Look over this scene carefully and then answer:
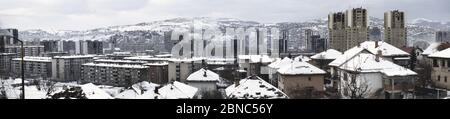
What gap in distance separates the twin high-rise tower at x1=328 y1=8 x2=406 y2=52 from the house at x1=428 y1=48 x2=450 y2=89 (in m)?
6.63

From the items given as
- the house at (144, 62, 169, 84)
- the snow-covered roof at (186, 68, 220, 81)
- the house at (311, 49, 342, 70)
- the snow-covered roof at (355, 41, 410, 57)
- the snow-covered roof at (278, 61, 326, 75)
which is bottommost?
the house at (144, 62, 169, 84)

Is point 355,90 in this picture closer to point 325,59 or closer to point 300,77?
point 300,77

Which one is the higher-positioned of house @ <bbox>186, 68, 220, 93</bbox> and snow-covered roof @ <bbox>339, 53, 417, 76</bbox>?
snow-covered roof @ <bbox>339, 53, 417, 76</bbox>

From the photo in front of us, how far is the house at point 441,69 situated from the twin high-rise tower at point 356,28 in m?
6.63

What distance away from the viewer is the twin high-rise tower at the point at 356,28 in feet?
59.2

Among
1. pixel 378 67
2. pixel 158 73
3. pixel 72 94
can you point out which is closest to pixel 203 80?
pixel 378 67

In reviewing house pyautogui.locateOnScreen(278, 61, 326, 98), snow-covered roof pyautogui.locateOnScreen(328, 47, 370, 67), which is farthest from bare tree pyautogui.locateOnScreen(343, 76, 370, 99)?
snow-covered roof pyautogui.locateOnScreen(328, 47, 370, 67)

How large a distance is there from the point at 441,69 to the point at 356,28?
350 inches

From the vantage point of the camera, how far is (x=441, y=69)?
10.7m

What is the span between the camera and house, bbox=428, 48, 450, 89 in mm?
10439

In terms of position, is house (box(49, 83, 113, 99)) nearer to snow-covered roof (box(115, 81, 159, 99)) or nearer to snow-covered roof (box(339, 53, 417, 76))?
snow-covered roof (box(115, 81, 159, 99))
